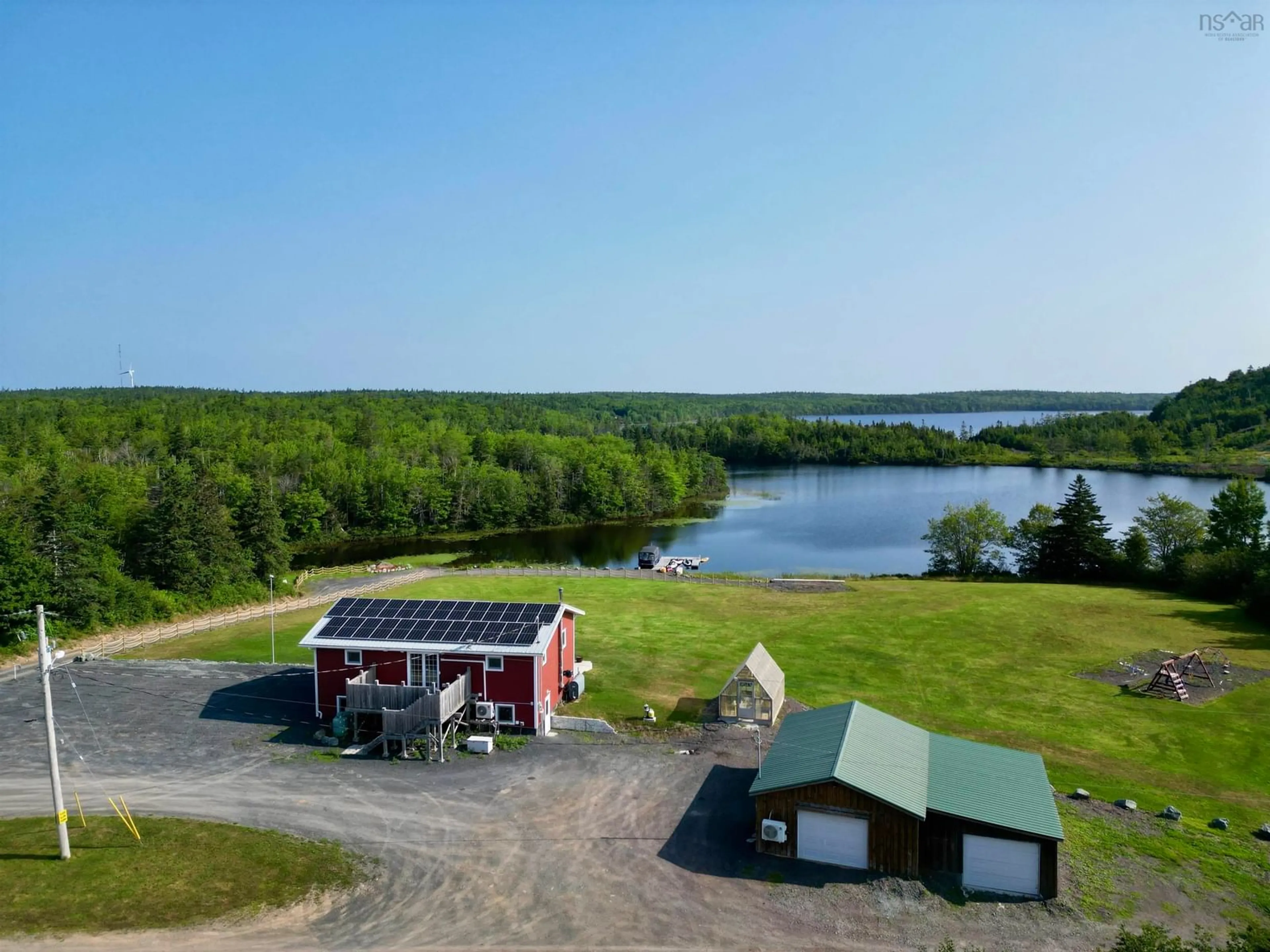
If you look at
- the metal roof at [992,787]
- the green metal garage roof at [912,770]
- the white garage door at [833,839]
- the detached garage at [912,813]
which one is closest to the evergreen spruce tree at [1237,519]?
the metal roof at [992,787]

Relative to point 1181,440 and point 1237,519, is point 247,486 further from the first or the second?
point 1181,440

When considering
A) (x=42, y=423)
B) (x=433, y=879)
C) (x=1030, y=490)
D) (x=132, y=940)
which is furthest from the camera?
(x=1030, y=490)

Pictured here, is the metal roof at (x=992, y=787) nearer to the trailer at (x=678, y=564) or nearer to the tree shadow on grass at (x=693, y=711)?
the tree shadow on grass at (x=693, y=711)

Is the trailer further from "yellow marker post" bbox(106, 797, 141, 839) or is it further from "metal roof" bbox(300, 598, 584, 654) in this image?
"yellow marker post" bbox(106, 797, 141, 839)

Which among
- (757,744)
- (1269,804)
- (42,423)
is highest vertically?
(42,423)

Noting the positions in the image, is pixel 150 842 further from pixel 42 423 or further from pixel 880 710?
pixel 42 423

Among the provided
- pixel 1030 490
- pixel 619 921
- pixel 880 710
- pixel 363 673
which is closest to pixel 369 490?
pixel 363 673
